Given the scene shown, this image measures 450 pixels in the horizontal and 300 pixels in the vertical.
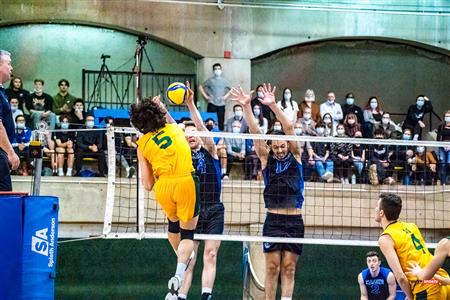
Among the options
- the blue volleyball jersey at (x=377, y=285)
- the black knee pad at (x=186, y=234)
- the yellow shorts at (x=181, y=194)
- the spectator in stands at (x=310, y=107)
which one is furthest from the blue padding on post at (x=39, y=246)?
the spectator in stands at (x=310, y=107)

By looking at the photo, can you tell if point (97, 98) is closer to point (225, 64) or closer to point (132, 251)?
point (225, 64)

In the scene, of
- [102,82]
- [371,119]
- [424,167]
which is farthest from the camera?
[102,82]

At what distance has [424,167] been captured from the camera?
20.2 m

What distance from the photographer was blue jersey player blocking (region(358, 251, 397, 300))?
15.8m

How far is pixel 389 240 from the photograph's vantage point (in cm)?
932

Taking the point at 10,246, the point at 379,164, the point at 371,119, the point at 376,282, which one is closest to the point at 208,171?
the point at 10,246

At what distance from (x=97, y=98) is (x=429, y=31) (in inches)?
353

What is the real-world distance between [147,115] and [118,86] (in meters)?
14.4

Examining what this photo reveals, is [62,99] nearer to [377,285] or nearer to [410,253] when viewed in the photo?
[377,285]

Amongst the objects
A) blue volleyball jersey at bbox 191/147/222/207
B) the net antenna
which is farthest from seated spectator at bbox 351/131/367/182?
blue volleyball jersey at bbox 191/147/222/207

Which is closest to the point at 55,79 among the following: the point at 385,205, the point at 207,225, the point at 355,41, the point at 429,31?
the point at 355,41

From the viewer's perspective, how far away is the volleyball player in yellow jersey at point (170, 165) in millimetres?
9844

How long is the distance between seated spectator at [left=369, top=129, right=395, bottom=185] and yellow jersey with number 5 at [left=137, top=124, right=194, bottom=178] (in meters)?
9.86

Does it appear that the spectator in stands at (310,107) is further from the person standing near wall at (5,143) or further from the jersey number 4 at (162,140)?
the person standing near wall at (5,143)
